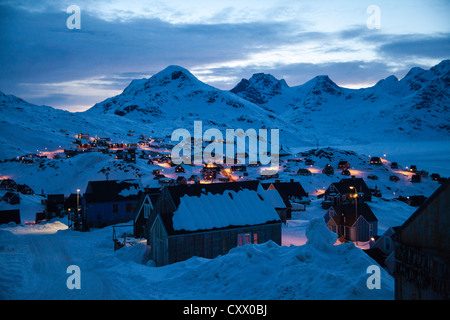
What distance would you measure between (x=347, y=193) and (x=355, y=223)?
22.6 meters

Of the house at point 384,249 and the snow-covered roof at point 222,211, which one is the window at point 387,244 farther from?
the snow-covered roof at point 222,211

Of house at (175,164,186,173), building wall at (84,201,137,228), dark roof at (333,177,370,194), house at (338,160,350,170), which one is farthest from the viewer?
house at (338,160,350,170)

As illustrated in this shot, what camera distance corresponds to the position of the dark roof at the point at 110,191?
131 ft

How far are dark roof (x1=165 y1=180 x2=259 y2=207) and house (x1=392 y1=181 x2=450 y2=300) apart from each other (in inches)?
602

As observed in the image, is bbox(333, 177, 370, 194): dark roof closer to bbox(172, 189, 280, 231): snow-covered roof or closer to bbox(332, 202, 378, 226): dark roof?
bbox(332, 202, 378, 226): dark roof

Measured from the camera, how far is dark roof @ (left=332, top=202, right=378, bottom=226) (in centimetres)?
3697

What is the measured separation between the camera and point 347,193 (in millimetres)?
58062

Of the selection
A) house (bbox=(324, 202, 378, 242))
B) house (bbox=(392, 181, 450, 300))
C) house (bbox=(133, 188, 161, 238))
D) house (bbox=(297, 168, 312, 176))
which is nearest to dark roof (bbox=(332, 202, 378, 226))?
house (bbox=(324, 202, 378, 242))

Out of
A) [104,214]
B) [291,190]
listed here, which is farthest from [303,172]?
[104,214]

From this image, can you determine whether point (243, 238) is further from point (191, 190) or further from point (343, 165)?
point (343, 165)

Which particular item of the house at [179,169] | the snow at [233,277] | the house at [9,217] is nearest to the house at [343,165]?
the house at [179,169]

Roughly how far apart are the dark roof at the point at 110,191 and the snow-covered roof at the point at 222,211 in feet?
67.2
